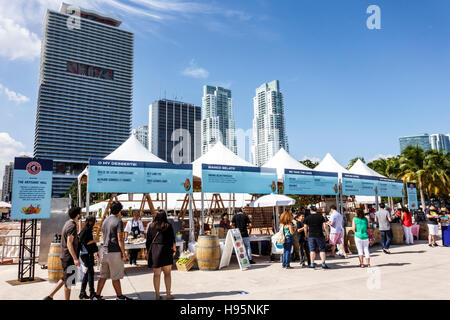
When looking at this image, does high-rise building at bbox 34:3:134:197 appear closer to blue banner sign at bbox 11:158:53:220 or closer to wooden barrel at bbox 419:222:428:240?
blue banner sign at bbox 11:158:53:220

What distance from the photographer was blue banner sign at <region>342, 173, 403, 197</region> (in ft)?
46.8

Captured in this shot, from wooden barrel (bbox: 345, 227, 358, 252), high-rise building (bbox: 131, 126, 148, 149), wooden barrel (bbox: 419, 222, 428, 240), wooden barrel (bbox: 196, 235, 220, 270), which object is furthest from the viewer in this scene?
high-rise building (bbox: 131, 126, 148, 149)

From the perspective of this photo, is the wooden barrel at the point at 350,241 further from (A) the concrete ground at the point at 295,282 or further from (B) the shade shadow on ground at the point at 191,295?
(B) the shade shadow on ground at the point at 191,295

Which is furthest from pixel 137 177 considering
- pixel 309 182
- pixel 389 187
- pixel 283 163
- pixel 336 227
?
pixel 389 187

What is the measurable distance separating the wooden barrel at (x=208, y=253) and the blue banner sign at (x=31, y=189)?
3.93m

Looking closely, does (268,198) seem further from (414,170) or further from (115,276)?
(414,170)

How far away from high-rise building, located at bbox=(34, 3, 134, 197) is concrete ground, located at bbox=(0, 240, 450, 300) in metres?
129

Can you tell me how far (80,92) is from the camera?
434ft

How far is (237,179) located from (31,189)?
243 inches

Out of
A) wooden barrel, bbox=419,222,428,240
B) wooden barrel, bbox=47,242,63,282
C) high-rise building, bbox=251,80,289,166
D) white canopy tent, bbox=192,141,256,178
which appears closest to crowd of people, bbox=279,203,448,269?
white canopy tent, bbox=192,141,256,178

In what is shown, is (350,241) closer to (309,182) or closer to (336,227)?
(336,227)

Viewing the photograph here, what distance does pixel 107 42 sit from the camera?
483 ft
